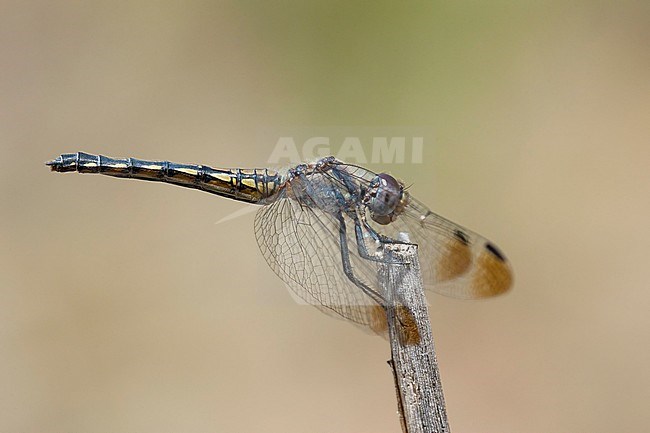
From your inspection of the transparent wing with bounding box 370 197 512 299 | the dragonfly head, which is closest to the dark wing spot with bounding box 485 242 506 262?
the transparent wing with bounding box 370 197 512 299

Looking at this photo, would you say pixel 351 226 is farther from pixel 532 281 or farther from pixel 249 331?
pixel 532 281

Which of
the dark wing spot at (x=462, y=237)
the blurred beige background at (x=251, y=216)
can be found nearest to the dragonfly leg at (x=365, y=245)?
the dark wing spot at (x=462, y=237)

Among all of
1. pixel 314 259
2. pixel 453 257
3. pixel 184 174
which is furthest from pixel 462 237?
pixel 184 174

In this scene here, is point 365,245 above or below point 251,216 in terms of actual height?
below

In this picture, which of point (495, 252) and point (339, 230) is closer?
point (495, 252)
